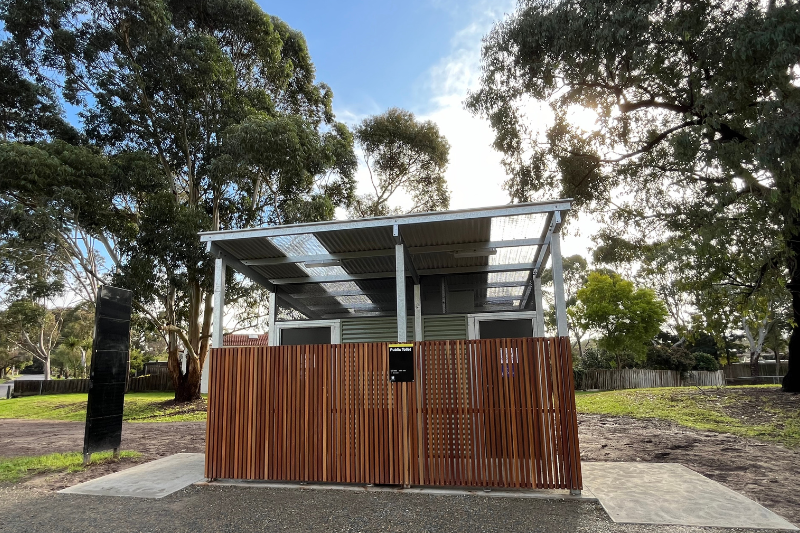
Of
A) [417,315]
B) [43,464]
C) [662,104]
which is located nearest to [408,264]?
[417,315]

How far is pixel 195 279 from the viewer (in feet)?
50.1

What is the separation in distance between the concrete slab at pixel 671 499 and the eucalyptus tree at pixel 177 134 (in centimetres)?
1263

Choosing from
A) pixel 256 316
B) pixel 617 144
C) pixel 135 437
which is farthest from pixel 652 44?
pixel 256 316

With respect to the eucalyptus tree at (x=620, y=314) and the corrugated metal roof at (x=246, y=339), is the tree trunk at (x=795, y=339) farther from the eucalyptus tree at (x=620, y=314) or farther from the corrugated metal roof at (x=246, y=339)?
the corrugated metal roof at (x=246, y=339)

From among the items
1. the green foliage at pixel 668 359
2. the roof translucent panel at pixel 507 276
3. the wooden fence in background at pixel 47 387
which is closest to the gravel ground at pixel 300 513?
the roof translucent panel at pixel 507 276

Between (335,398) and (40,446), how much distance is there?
7549 mm

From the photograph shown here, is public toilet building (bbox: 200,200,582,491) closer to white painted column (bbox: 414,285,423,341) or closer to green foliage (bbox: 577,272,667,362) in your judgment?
white painted column (bbox: 414,285,423,341)

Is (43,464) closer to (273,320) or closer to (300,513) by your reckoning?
(273,320)

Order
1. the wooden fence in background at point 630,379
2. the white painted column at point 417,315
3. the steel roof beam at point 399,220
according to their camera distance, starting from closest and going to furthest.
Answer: the steel roof beam at point 399,220, the white painted column at point 417,315, the wooden fence in background at point 630,379

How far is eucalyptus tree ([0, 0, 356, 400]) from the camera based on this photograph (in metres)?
14.7

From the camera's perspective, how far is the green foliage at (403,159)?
76.9 ft

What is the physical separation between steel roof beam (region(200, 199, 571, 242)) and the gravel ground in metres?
3.04

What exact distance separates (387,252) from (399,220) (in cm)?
157

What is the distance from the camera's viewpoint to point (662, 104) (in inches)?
479
